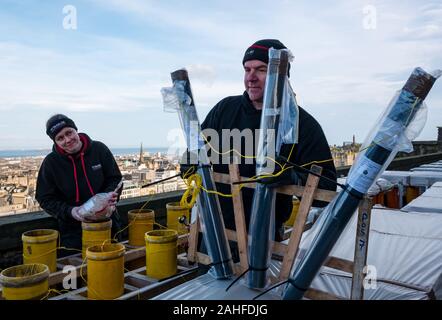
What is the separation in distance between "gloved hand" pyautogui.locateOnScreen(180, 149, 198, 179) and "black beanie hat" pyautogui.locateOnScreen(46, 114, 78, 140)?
1.68 meters

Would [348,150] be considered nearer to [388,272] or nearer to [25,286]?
[388,272]

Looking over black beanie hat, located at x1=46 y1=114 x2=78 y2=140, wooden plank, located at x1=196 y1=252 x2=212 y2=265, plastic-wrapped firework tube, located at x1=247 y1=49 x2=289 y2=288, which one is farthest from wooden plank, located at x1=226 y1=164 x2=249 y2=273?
black beanie hat, located at x1=46 y1=114 x2=78 y2=140

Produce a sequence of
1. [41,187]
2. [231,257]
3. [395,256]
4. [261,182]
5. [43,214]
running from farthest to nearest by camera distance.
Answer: [43,214]
[41,187]
[395,256]
[231,257]
[261,182]

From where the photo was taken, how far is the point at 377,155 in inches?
66.7

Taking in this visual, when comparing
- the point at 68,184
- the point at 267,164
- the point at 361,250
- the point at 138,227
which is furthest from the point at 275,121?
the point at 68,184

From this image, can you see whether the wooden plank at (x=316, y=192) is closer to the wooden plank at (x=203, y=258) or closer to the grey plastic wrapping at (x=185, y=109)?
the grey plastic wrapping at (x=185, y=109)

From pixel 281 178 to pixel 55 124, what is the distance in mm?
Answer: 2451

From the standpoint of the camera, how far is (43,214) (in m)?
3.94

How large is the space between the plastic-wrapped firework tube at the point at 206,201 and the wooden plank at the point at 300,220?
36 centimetres

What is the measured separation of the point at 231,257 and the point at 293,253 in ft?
1.40

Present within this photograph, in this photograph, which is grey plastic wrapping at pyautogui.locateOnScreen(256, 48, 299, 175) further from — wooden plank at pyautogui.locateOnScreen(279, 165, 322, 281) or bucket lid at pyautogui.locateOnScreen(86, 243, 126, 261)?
bucket lid at pyautogui.locateOnScreen(86, 243, 126, 261)

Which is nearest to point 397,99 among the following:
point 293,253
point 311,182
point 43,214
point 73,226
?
point 311,182

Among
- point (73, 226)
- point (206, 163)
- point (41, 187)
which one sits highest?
point (206, 163)
